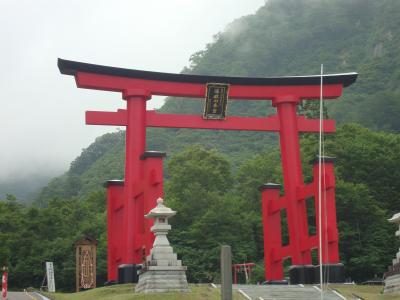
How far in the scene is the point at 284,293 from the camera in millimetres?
19234

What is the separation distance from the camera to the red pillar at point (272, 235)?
2372 cm

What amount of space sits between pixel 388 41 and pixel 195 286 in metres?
58.2

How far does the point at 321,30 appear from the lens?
85875 mm

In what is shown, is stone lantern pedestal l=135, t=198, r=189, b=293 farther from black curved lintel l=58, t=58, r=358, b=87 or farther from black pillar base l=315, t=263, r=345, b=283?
black curved lintel l=58, t=58, r=358, b=87

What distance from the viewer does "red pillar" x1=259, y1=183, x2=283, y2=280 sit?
23.7 meters

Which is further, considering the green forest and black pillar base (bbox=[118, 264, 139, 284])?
the green forest

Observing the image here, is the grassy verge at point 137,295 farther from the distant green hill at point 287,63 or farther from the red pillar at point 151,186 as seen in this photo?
the distant green hill at point 287,63

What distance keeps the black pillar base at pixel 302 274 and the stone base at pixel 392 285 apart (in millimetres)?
3174

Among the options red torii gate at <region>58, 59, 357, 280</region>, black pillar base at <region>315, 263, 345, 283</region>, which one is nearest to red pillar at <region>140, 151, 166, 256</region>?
red torii gate at <region>58, 59, 357, 280</region>

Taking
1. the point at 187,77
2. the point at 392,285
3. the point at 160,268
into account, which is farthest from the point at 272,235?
the point at 160,268

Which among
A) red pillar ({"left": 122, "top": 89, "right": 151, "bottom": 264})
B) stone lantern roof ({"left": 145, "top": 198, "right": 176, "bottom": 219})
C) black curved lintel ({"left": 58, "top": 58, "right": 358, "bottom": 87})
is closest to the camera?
stone lantern roof ({"left": 145, "top": 198, "right": 176, "bottom": 219})

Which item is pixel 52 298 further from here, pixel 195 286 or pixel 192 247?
pixel 192 247

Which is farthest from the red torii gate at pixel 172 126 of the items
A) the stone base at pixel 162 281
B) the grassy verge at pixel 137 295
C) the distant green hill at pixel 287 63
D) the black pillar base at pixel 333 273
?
the distant green hill at pixel 287 63

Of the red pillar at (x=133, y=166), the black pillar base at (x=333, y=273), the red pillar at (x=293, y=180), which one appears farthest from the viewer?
the red pillar at (x=293, y=180)
